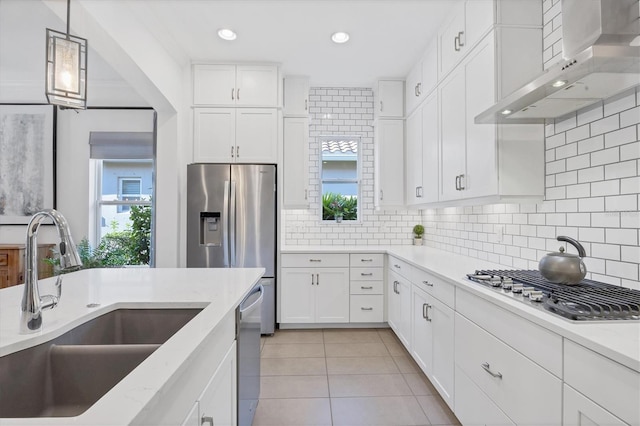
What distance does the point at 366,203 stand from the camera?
414cm

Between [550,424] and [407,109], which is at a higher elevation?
[407,109]

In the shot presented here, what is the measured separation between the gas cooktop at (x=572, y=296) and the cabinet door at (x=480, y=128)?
65 cm

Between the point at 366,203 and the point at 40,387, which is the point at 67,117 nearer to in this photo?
the point at 366,203

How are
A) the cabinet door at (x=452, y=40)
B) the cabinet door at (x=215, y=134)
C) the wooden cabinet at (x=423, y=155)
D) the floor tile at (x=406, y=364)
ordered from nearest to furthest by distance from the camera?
the cabinet door at (x=452, y=40) → the floor tile at (x=406, y=364) → the wooden cabinet at (x=423, y=155) → the cabinet door at (x=215, y=134)

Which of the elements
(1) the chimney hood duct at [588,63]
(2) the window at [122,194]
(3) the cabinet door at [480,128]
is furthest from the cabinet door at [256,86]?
(1) the chimney hood duct at [588,63]

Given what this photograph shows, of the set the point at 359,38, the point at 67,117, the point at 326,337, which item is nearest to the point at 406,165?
the point at 359,38

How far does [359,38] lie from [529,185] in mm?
2045

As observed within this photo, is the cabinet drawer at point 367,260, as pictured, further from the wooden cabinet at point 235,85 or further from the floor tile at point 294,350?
the wooden cabinet at point 235,85

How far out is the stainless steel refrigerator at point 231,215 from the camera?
3293mm

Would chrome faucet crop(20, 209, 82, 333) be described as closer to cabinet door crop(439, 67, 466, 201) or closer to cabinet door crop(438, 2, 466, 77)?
cabinet door crop(439, 67, 466, 201)

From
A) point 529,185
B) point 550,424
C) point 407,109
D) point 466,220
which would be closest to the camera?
point 550,424

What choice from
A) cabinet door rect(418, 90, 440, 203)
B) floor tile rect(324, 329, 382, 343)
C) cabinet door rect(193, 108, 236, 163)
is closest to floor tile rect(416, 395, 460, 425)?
floor tile rect(324, 329, 382, 343)

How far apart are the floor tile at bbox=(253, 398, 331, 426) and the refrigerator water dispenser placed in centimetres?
169

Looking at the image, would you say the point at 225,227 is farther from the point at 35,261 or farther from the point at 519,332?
the point at 519,332
